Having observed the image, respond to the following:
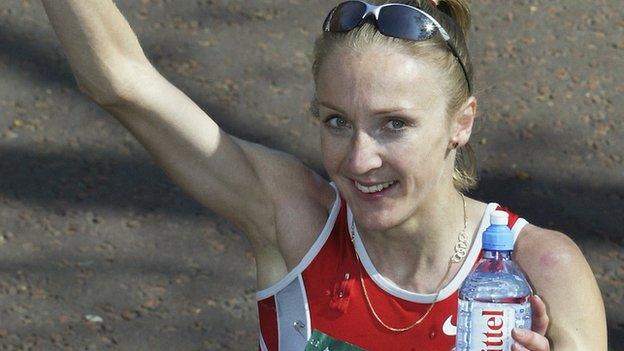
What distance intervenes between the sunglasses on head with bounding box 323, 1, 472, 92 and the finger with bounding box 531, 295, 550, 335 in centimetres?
67

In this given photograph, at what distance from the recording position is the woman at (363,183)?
3061 mm

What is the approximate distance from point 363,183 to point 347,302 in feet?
1.36

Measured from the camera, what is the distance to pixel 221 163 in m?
3.37

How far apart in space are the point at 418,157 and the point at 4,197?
354 cm

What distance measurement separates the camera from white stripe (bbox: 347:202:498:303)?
10.7ft

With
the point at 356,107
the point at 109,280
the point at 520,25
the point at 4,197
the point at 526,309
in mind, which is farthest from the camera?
the point at 520,25

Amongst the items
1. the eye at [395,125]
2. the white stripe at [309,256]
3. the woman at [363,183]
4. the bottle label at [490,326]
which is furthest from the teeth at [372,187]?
the bottle label at [490,326]

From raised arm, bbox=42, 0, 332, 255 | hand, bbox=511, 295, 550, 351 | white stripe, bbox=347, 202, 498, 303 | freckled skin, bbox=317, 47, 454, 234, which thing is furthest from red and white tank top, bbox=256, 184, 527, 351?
hand, bbox=511, 295, 550, 351

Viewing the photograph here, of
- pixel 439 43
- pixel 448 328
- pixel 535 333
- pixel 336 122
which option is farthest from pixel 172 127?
pixel 535 333

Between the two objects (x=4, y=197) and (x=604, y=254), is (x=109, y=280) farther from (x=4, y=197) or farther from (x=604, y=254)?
(x=604, y=254)

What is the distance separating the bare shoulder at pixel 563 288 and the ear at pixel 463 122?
293 millimetres

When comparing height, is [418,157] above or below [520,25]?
above

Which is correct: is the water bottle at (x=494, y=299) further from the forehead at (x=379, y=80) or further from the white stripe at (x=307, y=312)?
the white stripe at (x=307, y=312)

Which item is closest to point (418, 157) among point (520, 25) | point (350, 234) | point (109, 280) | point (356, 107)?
point (356, 107)
